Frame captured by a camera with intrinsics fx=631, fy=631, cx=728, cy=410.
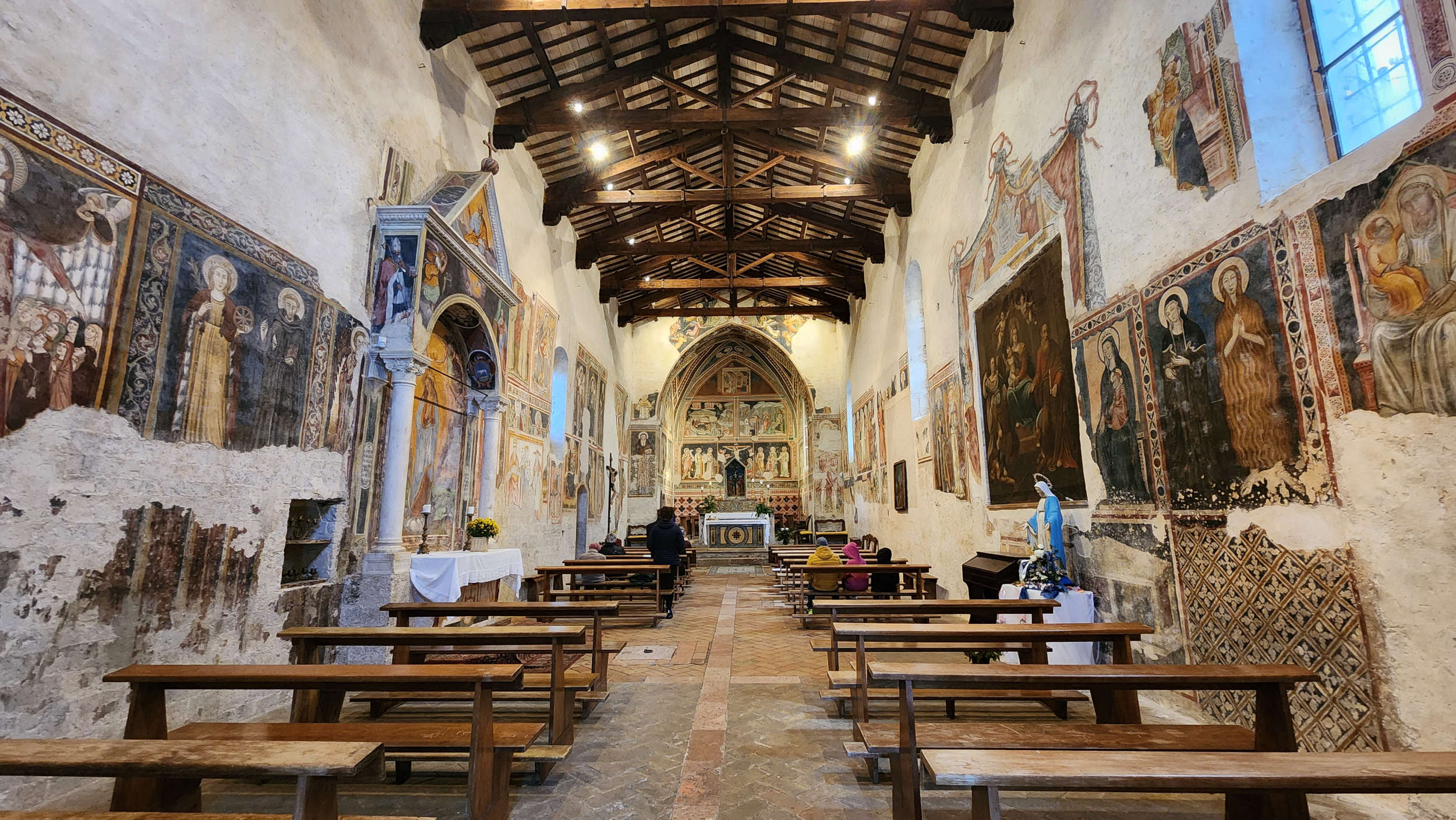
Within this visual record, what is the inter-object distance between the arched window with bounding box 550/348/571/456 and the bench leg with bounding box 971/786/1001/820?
11.2m

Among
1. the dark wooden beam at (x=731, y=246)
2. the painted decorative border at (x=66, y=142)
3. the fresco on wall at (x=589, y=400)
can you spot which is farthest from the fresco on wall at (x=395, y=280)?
the dark wooden beam at (x=731, y=246)

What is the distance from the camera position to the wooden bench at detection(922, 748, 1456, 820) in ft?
5.11

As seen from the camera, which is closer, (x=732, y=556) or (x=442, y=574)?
(x=442, y=574)

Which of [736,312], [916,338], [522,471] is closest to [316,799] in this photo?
[522,471]

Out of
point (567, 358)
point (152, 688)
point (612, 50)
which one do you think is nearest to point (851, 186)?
point (612, 50)

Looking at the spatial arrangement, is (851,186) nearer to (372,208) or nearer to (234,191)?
(372,208)

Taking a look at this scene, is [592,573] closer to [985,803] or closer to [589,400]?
[589,400]

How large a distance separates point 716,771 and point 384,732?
5.11ft

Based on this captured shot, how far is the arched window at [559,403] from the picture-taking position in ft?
40.7

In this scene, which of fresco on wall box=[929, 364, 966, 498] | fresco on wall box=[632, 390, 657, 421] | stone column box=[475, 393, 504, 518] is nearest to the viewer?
stone column box=[475, 393, 504, 518]

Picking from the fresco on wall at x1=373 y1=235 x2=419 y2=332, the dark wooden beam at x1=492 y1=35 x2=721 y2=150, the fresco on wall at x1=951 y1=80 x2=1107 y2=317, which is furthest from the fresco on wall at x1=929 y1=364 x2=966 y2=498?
the fresco on wall at x1=373 y1=235 x2=419 y2=332

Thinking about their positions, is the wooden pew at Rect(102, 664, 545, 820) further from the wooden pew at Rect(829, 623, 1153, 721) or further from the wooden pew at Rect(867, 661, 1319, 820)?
the wooden pew at Rect(829, 623, 1153, 721)

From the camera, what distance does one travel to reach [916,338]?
11.5 metres

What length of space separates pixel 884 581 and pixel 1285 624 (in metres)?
5.67
